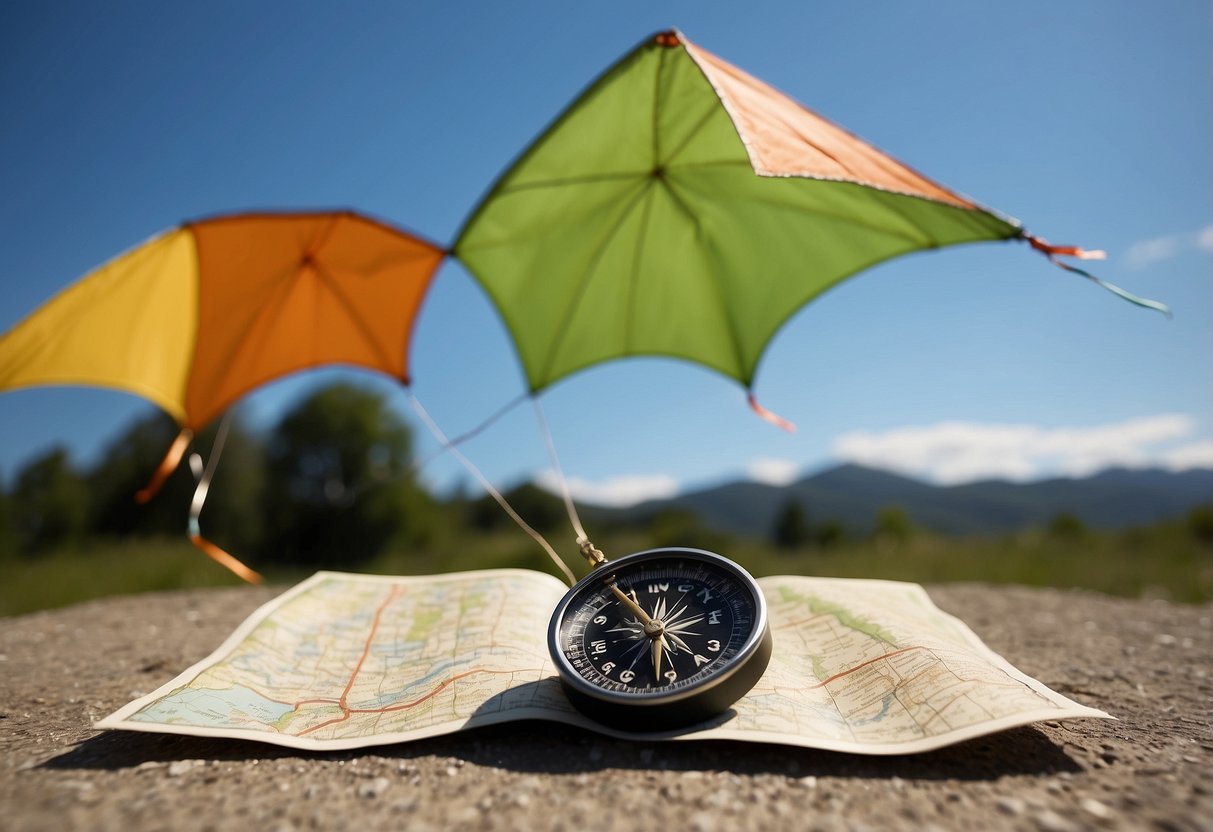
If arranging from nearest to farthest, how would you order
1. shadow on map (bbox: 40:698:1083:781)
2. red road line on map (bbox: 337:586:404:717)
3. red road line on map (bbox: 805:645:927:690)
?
shadow on map (bbox: 40:698:1083:781) → red road line on map (bbox: 805:645:927:690) → red road line on map (bbox: 337:586:404:717)

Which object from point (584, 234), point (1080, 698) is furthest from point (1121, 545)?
point (584, 234)

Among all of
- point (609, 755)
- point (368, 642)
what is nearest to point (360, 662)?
point (368, 642)

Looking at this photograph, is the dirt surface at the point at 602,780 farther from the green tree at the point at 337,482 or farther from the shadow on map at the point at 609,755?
the green tree at the point at 337,482

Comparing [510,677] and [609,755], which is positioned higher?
[510,677]

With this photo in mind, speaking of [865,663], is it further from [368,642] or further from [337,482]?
[337,482]

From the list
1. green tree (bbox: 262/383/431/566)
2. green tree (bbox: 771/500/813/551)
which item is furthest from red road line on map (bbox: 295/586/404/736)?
green tree (bbox: 771/500/813/551)

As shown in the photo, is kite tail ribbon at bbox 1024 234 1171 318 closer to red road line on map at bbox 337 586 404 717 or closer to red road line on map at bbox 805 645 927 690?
red road line on map at bbox 805 645 927 690
